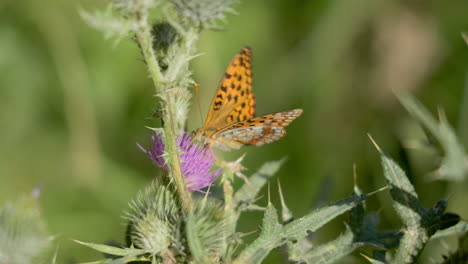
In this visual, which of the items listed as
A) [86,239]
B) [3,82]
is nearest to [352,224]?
[86,239]

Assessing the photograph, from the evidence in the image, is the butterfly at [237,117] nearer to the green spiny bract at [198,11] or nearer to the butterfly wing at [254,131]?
the butterfly wing at [254,131]

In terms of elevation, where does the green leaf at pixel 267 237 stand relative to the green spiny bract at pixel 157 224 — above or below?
below

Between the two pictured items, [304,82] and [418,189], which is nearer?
[418,189]

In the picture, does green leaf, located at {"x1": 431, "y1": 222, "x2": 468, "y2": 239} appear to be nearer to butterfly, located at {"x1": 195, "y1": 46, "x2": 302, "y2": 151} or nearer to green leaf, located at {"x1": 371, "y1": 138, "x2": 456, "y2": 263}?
green leaf, located at {"x1": 371, "y1": 138, "x2": 456, "y2": 263}

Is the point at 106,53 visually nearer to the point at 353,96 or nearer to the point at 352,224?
the point at 353,96

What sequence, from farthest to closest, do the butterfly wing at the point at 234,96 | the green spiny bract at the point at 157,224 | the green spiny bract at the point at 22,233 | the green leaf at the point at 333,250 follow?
the butterfly wing at the point at 234,96
the green leaf at the point at 333,250
the green spiny bract at the point at 157,224
the green spiny bract at the point at 22,233

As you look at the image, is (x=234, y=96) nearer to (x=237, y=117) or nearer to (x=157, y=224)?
(x=237, y=117)

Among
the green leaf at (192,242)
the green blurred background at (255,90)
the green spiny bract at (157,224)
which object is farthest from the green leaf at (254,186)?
the green blurred background at (255,90)

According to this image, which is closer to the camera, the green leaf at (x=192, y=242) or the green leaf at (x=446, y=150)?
the green leaf at (x=192, y=242)

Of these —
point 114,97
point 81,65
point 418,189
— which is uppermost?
point 81,65
